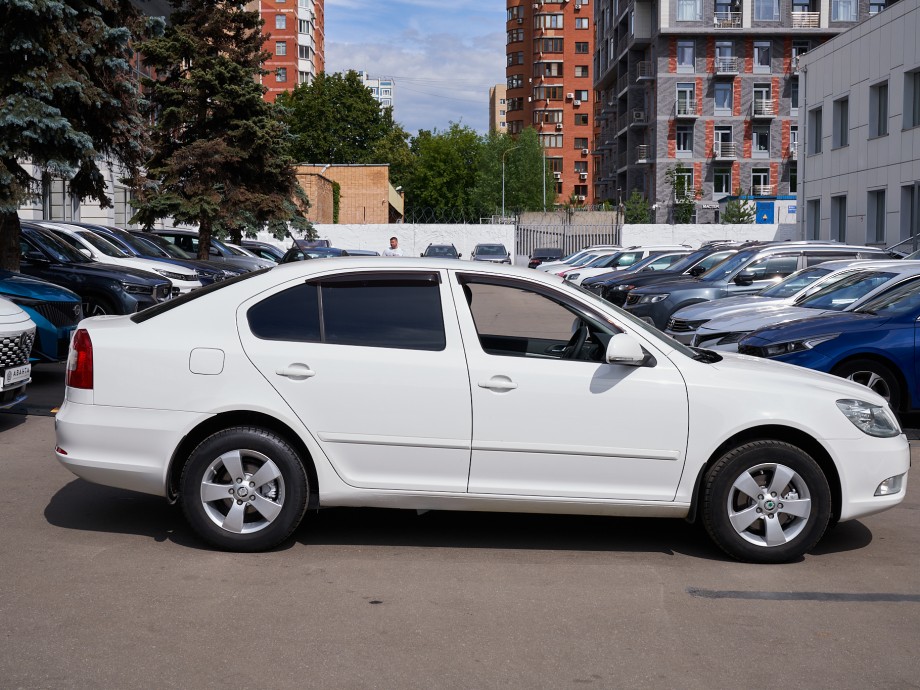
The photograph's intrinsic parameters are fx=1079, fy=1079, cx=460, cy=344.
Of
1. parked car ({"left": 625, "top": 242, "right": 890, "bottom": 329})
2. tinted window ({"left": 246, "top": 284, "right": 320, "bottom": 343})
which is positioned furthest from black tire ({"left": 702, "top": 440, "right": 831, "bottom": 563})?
parked car ({"left": 625, "top": 242, "right": 890, "bottom": 329})

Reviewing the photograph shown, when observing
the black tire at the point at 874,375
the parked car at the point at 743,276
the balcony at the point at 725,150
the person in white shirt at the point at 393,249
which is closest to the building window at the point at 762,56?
the balcony at the point at 725,150

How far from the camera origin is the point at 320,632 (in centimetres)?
467

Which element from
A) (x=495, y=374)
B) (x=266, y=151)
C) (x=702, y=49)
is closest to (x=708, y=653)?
(x=495, y=374)

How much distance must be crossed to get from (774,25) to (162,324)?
69.6 meters

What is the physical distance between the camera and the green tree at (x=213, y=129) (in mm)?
29969

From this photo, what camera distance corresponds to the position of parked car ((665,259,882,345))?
13.7 metres

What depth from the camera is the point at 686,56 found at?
69.8m

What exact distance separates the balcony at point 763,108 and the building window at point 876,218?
3958 cm

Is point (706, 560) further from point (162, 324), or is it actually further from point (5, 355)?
point (5, 355)

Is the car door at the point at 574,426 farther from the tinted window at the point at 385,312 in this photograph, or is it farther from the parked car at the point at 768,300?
the parked car at the point at 768,300

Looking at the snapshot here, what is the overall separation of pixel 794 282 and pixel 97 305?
10.0 metres

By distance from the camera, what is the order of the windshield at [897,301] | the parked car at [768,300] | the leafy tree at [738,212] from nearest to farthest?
the windshield at [897,301] < the parked car at [768,300] < the leafy tree at [738,212]

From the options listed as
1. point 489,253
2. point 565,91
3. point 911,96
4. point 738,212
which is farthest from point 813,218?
point 565,91

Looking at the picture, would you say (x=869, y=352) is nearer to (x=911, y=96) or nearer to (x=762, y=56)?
(x=911, y=96)
